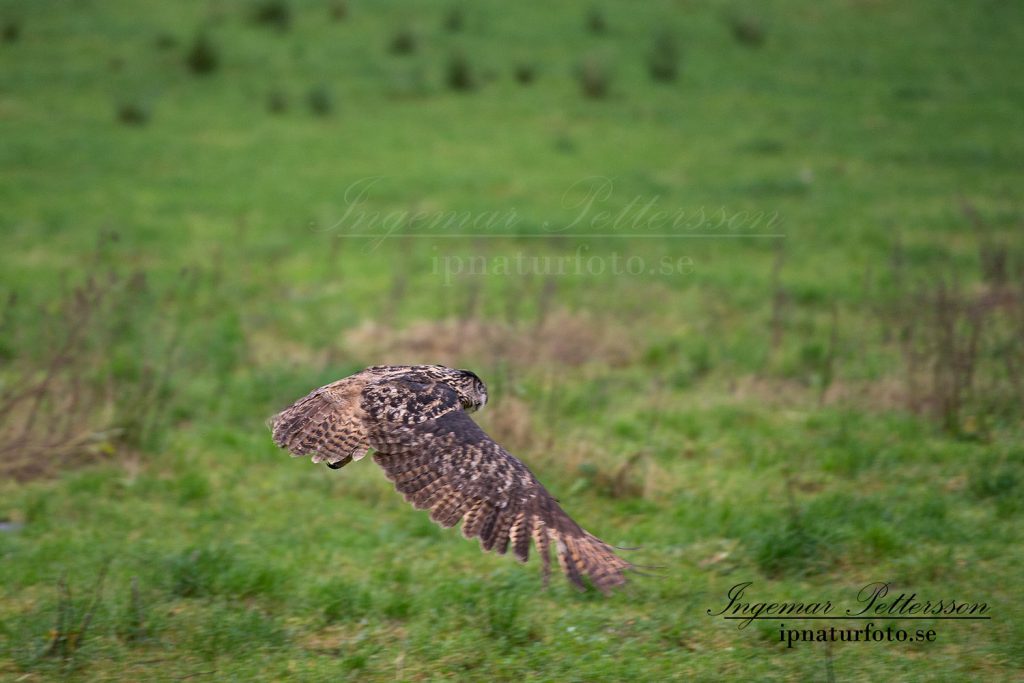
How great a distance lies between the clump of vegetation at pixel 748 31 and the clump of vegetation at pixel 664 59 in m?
1.44

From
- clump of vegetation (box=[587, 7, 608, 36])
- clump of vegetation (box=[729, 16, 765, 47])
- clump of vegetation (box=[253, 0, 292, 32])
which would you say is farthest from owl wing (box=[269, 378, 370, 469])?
clump of vegetation (box=[729, 16, 765, 47])

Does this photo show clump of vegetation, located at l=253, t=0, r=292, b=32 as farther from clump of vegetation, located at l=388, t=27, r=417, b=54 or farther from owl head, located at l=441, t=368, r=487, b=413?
owl head, located at l=441, t=368, r=487, b=413

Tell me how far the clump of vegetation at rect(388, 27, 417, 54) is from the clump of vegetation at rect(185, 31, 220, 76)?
2.95 meters

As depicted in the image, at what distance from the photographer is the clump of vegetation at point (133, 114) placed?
1622 centimetres

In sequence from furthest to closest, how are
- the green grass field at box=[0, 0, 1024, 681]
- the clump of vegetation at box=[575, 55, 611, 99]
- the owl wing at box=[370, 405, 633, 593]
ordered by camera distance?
the clump of vegetation at box=[575, 55, 611, 99] < the green grass field at box=[0, 0, 1024, 681] < the owl wing at box=[370, 405, 633, 593]

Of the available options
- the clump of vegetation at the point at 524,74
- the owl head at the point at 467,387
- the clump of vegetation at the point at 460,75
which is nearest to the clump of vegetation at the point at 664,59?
the clump of vegetation at the point at 524,74

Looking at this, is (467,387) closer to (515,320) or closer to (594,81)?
(515,320)

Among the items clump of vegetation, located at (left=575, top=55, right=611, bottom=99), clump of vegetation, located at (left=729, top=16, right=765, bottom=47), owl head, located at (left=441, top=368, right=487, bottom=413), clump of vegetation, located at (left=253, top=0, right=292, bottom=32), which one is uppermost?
clump of vegetation, located at (left=253, top=0, right=292, bottom=32)

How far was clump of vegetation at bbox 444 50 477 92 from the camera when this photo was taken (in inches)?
699

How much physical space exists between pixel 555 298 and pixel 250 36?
10.8 metres

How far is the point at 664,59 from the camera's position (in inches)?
727

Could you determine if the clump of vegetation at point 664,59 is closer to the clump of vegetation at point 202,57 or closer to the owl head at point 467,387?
the clump of vegetation at point 202,57

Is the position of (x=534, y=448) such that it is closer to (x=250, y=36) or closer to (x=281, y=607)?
(x=281, y=607)

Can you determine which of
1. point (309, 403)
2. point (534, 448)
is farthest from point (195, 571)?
point (534, 448)
